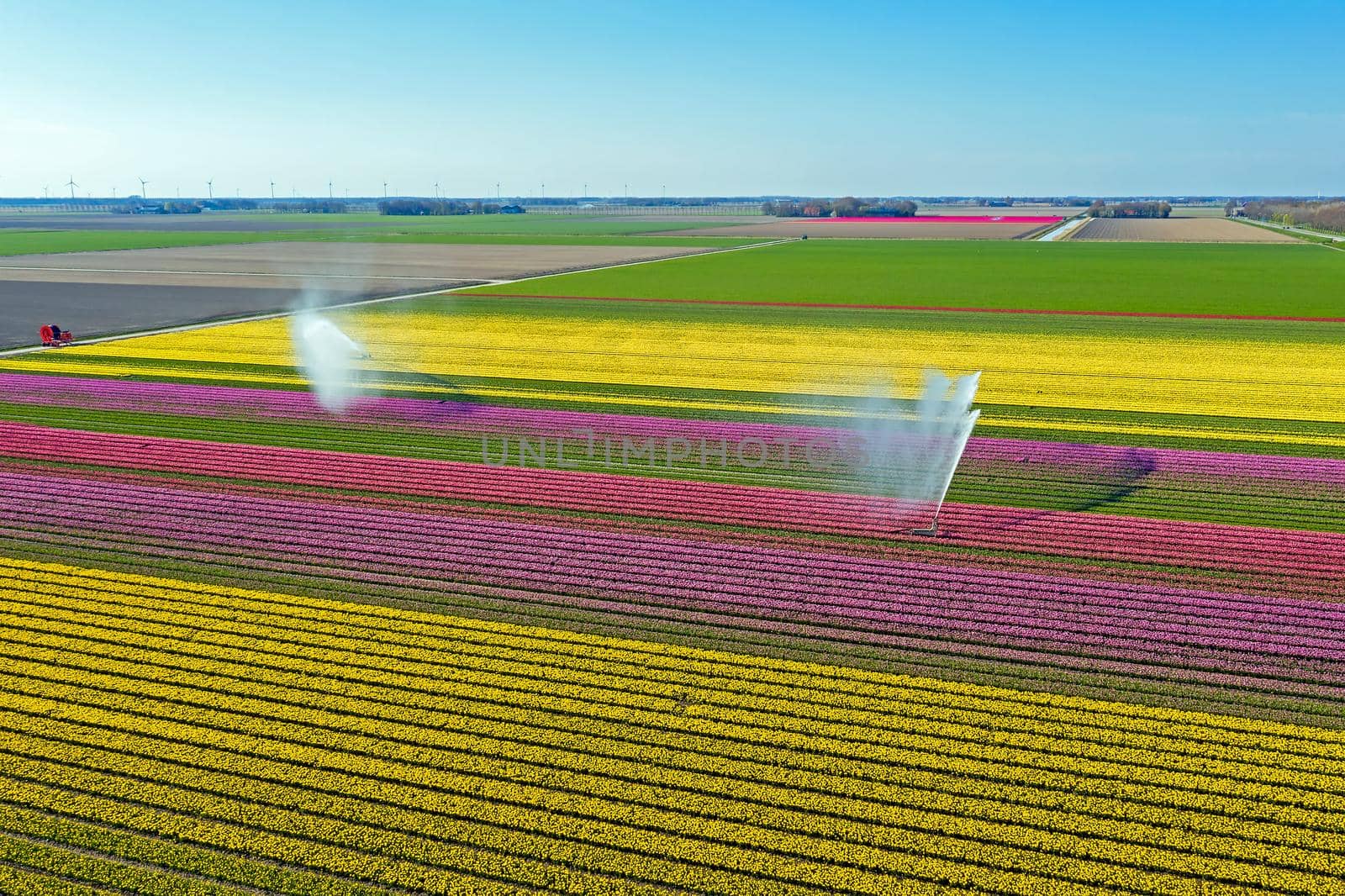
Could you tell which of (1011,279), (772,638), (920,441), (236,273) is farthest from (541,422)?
(236,273)

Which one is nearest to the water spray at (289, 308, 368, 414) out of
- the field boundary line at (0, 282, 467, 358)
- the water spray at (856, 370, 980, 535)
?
the field boundary line at (0, 282, 467, 358)

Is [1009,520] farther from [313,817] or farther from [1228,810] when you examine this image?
[313,817]

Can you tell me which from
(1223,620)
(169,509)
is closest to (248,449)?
(169,509)

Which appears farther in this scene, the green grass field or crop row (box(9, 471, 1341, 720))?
the green grass field

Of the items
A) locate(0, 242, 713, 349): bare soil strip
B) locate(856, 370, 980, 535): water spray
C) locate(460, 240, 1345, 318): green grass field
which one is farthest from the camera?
locate(460, 240, 1345, 318): green grass field

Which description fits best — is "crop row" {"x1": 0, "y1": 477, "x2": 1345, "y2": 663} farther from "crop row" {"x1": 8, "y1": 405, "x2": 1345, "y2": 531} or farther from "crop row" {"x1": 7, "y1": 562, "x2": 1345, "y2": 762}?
"crop row" {"x1": 8, "y1": 405, "x2": 1345, "y2": 531}

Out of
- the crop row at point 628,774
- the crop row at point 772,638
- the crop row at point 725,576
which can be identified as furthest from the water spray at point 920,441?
the crop row at point 628,774

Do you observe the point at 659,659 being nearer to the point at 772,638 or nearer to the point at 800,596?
the point at 772,638
